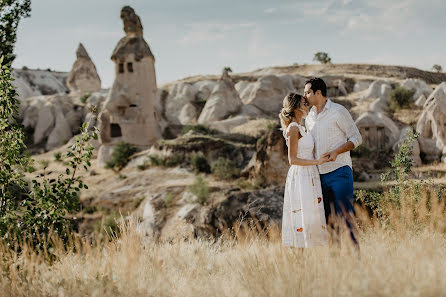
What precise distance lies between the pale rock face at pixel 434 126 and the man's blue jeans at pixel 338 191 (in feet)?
58.9

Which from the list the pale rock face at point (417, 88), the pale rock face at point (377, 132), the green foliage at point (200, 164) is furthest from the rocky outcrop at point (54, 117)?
the pale rock face at point (417, 88)

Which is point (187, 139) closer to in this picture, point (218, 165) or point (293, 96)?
point (218, 165)

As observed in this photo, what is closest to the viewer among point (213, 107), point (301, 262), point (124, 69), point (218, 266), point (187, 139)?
point (301, 262)

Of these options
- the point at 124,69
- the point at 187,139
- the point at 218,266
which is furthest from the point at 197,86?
the point at 218,266

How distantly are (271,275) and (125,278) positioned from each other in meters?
1.19

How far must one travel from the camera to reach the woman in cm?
382

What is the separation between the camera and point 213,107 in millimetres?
31281

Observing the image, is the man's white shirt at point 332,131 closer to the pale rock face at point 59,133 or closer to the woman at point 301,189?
the woman at point 301,189

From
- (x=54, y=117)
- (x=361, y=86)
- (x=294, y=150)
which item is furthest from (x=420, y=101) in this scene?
(x=54, y=117)

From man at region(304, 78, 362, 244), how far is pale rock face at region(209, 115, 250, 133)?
22.7 meters

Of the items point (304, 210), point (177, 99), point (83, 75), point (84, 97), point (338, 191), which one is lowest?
point (304, 210)

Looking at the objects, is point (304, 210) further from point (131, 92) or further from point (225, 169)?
point (131, 92)

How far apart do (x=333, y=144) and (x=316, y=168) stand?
0.29m

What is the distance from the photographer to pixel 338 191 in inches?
155
